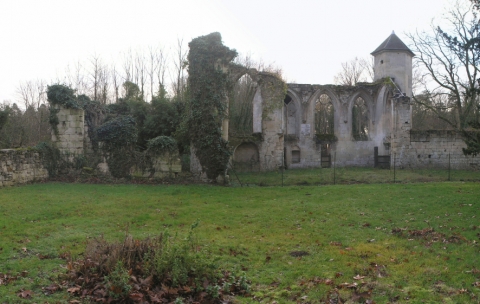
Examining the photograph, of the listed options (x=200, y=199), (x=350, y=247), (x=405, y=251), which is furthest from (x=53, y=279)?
(x=200, y=199)

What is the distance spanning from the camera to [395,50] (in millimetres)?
30422

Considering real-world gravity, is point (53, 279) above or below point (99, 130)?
below

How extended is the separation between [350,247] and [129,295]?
4.71m

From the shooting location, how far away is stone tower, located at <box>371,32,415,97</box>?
3033 centimetres

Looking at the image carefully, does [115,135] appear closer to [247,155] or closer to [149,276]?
[247,155]

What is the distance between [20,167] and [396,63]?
84.6 ft

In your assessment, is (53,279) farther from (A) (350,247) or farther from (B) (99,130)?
(B) (99,130)

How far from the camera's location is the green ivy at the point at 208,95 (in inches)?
765

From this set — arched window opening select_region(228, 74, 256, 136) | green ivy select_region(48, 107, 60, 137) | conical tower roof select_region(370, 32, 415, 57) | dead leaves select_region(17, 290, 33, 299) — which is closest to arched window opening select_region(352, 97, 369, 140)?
conical tower roof select_region(370, 32, 415, 57)

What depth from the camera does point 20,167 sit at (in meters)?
17.1

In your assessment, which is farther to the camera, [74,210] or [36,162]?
[36,162]

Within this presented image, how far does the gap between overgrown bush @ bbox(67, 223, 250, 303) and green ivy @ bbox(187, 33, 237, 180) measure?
Result: 1306 cm

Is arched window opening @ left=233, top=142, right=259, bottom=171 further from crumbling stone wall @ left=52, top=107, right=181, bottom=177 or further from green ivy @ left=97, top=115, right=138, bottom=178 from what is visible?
crumbling stone wall @ left=52, top=107, right=181, bottom=177

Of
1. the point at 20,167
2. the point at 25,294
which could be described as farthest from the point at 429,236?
the point at 20,167
